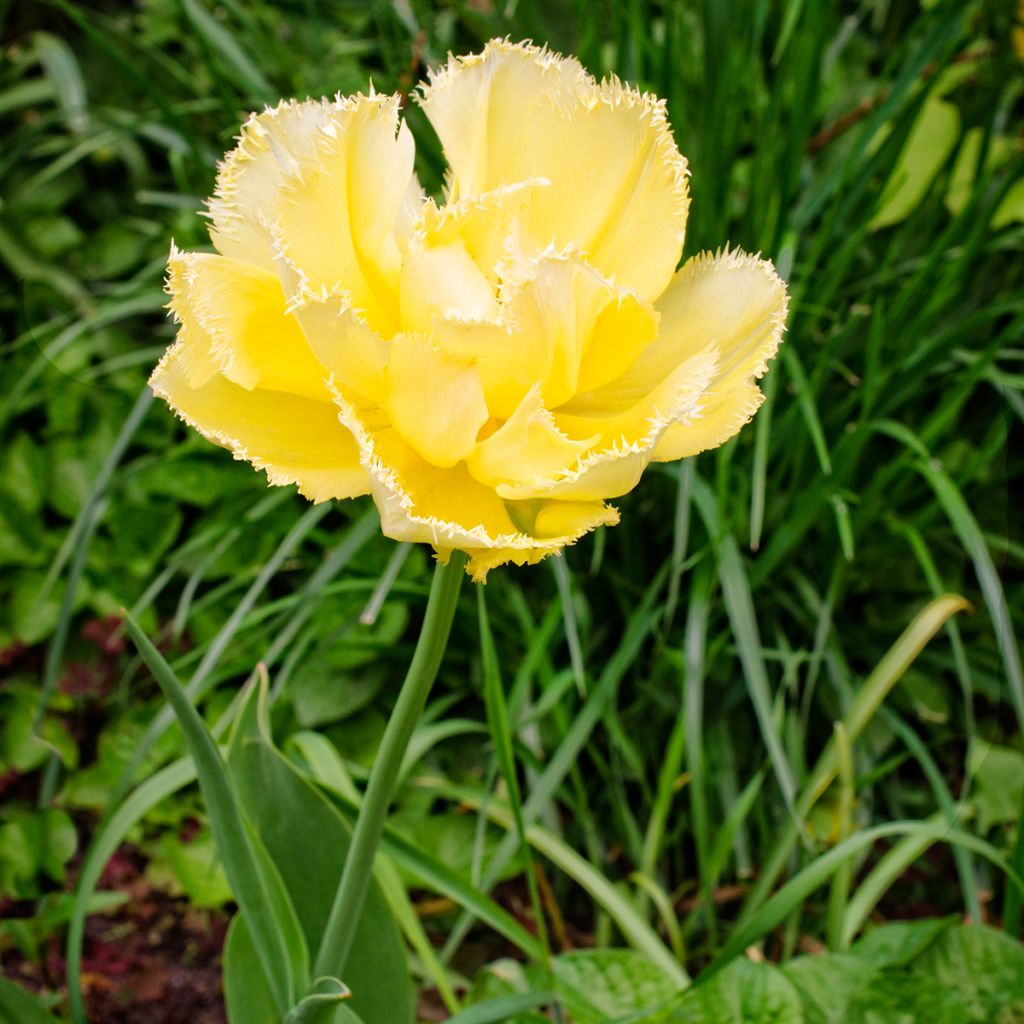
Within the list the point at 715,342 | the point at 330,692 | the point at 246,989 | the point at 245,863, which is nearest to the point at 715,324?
the point at 715,342

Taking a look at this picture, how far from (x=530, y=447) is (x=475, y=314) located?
0.06 meters

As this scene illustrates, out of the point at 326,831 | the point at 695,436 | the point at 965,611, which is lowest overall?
the point at 965,611

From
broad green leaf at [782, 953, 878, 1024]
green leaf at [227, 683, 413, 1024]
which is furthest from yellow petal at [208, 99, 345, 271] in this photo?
broad green leaf at [782, 953, 878, 1024]

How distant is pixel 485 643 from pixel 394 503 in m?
0.35

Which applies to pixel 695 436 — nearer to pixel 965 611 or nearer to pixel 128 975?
pixel 128 975

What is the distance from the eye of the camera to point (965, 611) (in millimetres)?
1371

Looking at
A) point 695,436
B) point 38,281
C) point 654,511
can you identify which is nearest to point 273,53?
point 38,281

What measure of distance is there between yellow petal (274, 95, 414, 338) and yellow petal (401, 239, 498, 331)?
0.03 m

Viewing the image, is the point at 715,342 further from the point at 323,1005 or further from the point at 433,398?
the point at 323,1005

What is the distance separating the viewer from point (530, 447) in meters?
0.45

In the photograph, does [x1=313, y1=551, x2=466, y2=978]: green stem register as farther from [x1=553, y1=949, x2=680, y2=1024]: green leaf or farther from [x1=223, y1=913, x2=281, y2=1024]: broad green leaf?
[x1=553, y1=949, x2=680, y2=1024]: green leaf

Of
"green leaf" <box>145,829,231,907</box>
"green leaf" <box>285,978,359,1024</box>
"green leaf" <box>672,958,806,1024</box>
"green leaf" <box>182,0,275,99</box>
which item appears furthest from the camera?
"green leaf" <box>182,0,275,99</box>

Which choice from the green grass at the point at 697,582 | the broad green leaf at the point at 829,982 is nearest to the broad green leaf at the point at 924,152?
the green grass at the point at 697,582

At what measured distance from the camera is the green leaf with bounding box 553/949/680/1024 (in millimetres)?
833
